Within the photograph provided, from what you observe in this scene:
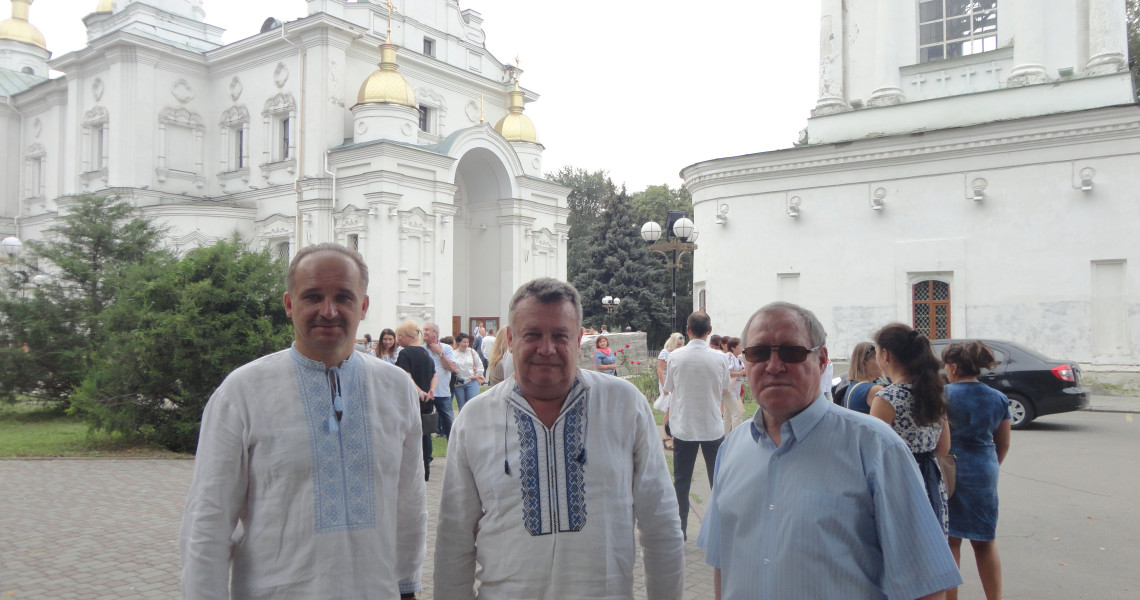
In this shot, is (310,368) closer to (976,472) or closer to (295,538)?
(295,538)

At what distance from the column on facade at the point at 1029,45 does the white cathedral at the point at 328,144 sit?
21.3 metres

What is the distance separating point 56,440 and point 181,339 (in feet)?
13.1

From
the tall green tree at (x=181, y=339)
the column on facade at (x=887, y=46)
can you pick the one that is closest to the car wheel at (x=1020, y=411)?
the tall green tree at (x=181, y=339)

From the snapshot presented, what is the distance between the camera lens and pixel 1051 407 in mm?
13305

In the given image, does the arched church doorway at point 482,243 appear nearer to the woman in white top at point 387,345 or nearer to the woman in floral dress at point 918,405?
the woman in white top at point 387,345

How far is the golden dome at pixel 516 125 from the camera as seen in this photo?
130 feet

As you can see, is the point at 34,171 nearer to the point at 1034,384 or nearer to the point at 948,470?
the point at 1034,384

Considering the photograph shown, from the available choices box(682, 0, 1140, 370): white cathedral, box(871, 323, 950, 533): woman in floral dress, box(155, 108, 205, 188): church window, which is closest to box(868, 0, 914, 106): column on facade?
box(682, 0, 1140, 370): white cathedral

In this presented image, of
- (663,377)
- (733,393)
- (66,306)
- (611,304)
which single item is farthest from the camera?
(611,304)

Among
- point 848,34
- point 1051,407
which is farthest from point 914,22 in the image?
point 1051,407

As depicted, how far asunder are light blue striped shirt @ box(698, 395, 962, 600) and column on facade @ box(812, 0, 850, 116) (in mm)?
24106

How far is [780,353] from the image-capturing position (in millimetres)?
2666

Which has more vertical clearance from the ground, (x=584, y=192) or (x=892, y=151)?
(x=584, y=192)

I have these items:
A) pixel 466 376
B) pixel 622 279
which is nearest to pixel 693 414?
pixel 466 376
